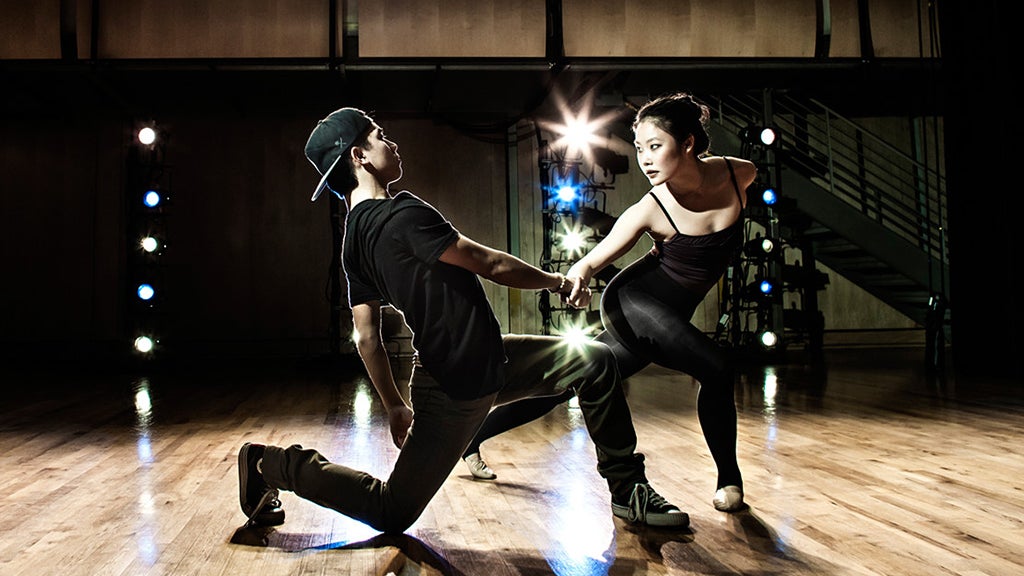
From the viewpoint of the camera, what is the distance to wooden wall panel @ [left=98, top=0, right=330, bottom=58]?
765 centimetres

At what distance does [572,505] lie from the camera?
2607mm

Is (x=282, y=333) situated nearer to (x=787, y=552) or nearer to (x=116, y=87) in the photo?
(x=116, y=87)

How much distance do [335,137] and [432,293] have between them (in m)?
0.48

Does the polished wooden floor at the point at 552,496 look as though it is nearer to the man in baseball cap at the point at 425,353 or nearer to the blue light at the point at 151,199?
the man in baseball cap at the point at 425,353

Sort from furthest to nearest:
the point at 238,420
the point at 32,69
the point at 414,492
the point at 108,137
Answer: the point at 108,137, the point at 32,69, the point at 238,420, the point at 414,492

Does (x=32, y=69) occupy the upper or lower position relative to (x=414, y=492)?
upper

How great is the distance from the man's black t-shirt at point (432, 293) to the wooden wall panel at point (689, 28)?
628 cm

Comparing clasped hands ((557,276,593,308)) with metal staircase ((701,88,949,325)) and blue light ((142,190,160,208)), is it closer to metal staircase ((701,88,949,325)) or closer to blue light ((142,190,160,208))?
metal staircase ((701,88,949,325))

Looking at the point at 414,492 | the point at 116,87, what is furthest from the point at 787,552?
the point at 116,87

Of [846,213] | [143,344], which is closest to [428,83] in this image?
[143,344]

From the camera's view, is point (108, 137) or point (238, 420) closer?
point (238, 420)

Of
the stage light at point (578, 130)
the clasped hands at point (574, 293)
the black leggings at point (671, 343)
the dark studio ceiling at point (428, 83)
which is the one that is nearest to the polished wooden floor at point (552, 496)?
the black leggings at point (671, 343)

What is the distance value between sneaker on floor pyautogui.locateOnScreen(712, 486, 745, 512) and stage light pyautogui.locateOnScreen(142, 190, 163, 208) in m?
8.21

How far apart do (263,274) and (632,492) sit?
8989 mm
